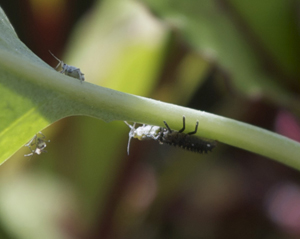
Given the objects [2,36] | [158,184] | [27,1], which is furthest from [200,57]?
[2,36]

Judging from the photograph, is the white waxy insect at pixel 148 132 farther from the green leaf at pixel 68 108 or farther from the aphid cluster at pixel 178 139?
the green leaf at pixel 68 108

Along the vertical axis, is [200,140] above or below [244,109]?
below

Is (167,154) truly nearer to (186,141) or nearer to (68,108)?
(186,141)

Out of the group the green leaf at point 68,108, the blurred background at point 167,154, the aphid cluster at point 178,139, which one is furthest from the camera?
the blurred background at point 167,154

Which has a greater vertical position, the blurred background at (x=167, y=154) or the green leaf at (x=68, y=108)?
the blurred background at (x=167, y=154)

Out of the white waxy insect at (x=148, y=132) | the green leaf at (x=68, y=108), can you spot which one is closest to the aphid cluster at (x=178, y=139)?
the white waxy insect at (x=148, y=132)

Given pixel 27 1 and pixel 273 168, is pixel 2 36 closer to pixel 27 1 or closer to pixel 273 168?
pixel 27 1

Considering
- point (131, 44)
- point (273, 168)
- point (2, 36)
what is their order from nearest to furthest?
point (2, 36)
point (131, 44)
point (273, 168)

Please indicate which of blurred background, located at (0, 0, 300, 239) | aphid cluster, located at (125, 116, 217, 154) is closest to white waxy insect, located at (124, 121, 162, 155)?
aphid cluster, located at (125, 116, 217, 154)
